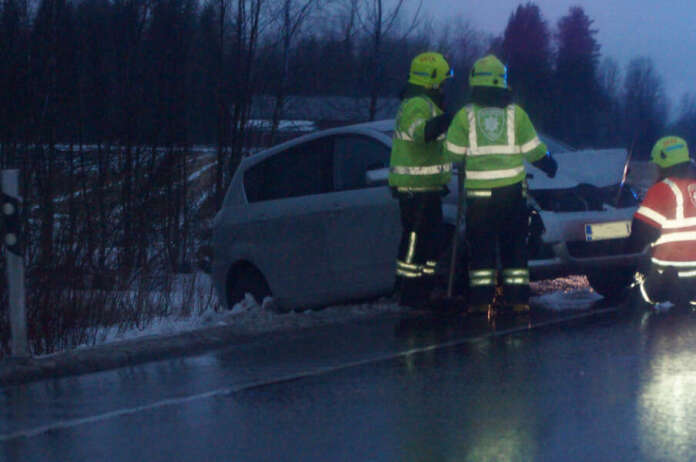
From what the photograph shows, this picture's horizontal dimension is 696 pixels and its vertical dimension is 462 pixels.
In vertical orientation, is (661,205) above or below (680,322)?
above

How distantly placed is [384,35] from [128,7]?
20.0ft

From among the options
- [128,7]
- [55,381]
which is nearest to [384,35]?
[128,7]

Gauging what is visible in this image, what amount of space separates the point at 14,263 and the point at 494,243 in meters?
3.61

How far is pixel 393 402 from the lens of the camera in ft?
18.3

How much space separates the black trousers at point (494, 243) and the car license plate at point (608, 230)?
25.4 inches

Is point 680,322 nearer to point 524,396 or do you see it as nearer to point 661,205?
point 661,205

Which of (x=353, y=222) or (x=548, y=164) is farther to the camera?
(x=353, y=222)

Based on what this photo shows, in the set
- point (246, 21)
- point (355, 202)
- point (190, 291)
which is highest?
point (246, 21)

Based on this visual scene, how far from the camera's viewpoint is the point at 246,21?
64.5 feet

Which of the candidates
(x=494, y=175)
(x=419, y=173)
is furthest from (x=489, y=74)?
(x=419, y=173)

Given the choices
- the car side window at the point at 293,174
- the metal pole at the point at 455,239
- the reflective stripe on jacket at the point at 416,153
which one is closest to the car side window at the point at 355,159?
the car side window at the point at 293,174

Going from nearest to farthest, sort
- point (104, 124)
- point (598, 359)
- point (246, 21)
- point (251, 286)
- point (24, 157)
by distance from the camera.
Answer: point (598, 359), point (251, 286), point (24, 157), point (104, 124), point (246, 21)

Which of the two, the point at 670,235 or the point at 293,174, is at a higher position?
the point at 293,174

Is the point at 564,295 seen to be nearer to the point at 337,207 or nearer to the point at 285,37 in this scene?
the point at 337,207
